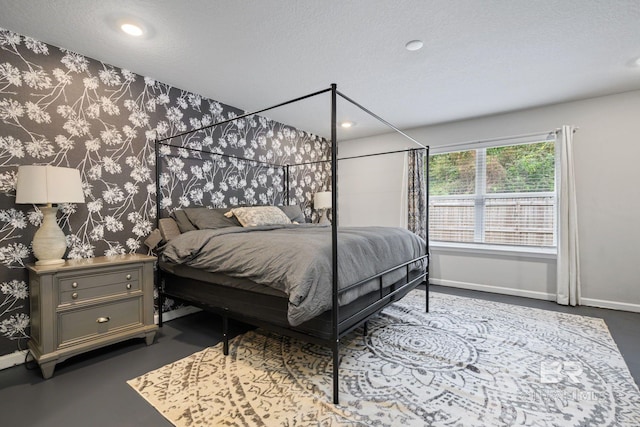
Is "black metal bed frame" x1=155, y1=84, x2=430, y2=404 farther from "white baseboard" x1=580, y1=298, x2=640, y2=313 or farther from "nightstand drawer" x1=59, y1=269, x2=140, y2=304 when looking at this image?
"white baseboard" x1=580, y1=298, x2=640, y2=313

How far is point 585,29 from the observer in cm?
210

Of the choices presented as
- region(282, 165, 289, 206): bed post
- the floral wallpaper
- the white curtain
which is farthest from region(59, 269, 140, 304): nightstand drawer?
the white curtain

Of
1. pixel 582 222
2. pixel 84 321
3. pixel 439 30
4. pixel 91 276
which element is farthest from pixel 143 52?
pixel 582 222

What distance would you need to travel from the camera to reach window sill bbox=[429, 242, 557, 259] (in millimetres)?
3688

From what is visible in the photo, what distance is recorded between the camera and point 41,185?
1980 mm

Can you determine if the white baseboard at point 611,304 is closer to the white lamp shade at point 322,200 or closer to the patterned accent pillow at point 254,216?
the white lamp shade at point 322,200

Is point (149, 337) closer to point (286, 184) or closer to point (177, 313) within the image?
point (177, 313)

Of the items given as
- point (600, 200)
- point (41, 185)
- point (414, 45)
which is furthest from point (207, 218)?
point (600, 200)

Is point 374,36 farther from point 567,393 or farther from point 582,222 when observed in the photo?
point 582,222

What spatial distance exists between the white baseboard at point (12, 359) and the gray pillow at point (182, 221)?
55.3 inches

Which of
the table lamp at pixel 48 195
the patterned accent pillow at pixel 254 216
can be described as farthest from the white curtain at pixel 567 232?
the table lamp at pixel 48 195

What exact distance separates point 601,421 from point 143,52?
3.86 m

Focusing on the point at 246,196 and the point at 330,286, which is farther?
the point at 246,196

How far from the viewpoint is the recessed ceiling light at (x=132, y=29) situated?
2.06m
